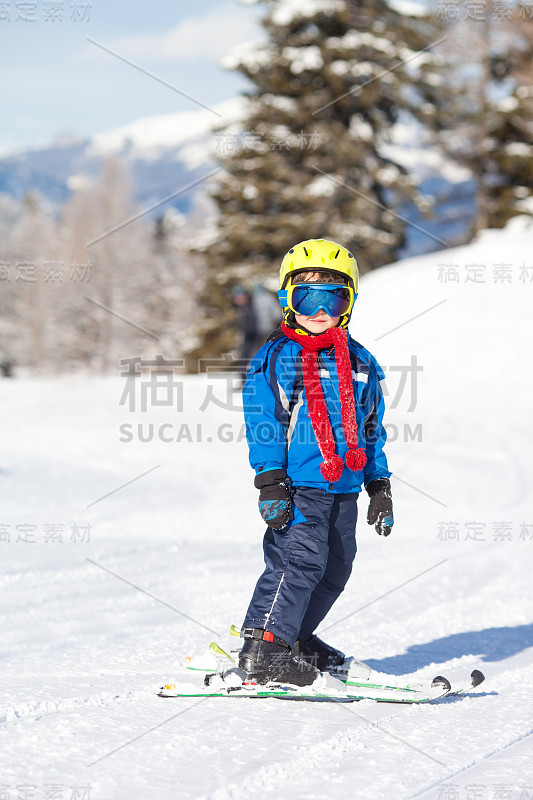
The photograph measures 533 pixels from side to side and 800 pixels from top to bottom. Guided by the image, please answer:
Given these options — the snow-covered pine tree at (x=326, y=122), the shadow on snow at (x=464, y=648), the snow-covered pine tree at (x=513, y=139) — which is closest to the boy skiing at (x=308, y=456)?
the shadow on snow at (x=464, y=648)

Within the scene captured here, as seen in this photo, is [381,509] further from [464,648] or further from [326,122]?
[326,122]

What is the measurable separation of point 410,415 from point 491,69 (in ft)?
50.9

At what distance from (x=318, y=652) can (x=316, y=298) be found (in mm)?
1571

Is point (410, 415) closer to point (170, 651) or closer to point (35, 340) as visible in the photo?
point (170, 651)

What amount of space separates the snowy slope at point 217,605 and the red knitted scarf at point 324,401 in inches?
38.2

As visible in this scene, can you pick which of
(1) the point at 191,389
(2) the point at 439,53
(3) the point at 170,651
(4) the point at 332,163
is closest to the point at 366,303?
(1) the point at 191,389

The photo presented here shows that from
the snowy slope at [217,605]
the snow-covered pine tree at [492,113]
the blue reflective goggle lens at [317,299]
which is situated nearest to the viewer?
the snowy slope at [217,605]

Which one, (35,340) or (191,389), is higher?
(35,340)

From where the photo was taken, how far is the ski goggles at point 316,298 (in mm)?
3408

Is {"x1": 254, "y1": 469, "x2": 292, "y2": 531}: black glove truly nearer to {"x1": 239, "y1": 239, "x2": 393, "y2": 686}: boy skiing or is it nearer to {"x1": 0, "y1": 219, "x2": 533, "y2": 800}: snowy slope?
{"x1": 239, "y1": 239, "x2": 393, "y2": 686}: boy skiing

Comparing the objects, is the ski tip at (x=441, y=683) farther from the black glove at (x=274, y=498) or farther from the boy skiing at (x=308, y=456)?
the black glove at (x=274, y=498)

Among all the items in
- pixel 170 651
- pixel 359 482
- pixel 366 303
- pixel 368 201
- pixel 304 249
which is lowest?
pixel 170 651

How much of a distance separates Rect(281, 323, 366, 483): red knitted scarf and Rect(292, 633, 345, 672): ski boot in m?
0.82

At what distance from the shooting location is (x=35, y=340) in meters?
44.0
